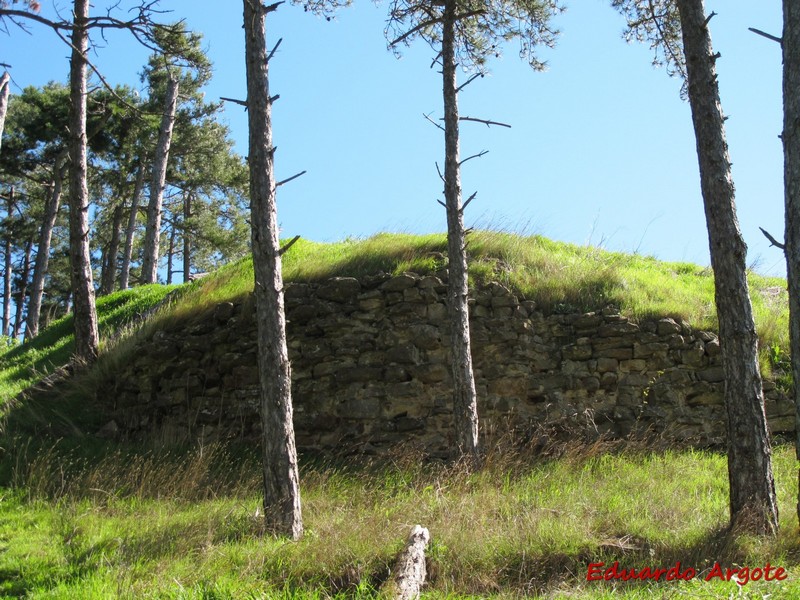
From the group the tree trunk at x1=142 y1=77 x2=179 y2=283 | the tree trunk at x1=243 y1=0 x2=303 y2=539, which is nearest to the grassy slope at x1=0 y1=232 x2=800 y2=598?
the tree trunk at x1=243 y1=0 x2=303 y2=539

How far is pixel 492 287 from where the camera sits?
9797 mm

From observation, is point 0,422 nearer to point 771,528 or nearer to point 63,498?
point 63,498

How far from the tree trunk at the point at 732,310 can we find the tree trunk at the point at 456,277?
2802 mm

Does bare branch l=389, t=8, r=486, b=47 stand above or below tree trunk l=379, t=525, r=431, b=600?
above

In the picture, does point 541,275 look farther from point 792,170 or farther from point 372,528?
point 372,528

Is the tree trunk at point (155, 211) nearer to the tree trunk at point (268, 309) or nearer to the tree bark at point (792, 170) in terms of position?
the tree trunk at point (268, 309)

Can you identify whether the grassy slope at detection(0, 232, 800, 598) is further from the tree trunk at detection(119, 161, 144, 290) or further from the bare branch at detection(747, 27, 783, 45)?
the tree trunk at detection(119, 161, 144, 290)

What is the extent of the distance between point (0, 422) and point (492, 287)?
22.0ft

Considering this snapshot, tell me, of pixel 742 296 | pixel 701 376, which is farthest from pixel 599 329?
pixel 742 296

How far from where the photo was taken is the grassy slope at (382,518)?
210 inches

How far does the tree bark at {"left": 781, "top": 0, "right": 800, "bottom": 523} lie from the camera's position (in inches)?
236

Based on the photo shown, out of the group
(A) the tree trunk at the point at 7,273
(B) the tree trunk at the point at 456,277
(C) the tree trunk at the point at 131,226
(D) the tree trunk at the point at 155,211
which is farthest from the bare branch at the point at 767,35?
(A) the tree trunk at the point at 7,273

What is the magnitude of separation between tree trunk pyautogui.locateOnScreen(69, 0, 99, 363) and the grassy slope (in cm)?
91

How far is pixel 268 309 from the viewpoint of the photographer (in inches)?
267
